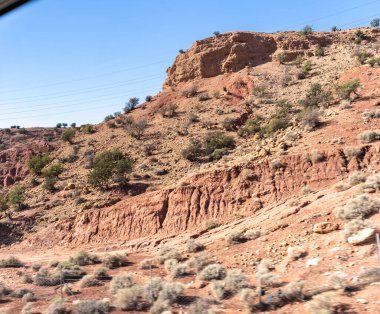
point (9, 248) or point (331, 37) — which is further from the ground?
point (331, 37)

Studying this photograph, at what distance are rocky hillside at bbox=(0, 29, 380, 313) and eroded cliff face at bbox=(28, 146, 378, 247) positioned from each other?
8 cm

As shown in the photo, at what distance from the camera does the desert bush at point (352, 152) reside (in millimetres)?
19612

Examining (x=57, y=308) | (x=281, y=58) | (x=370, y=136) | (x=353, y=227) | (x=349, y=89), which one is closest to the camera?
(x=57, y=308)

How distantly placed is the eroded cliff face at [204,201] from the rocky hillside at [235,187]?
0.08 m

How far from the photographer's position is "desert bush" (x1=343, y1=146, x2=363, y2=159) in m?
19.6

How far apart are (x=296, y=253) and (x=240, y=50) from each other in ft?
143

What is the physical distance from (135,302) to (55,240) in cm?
1705

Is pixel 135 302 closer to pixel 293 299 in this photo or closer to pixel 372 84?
pixel 293 299

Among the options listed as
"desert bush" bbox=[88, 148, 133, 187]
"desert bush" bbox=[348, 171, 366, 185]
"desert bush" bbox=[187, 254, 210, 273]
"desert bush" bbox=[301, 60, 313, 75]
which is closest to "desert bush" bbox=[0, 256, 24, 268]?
"desert bush" bbox=[187, 254, 210, 273]

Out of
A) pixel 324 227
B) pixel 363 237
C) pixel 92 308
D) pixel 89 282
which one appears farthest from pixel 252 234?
pixel 92 308

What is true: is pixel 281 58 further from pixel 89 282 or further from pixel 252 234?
pixel 89 282

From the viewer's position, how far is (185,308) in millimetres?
9203

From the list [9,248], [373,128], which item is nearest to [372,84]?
[373,128]

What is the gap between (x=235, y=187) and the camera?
72.5ft
